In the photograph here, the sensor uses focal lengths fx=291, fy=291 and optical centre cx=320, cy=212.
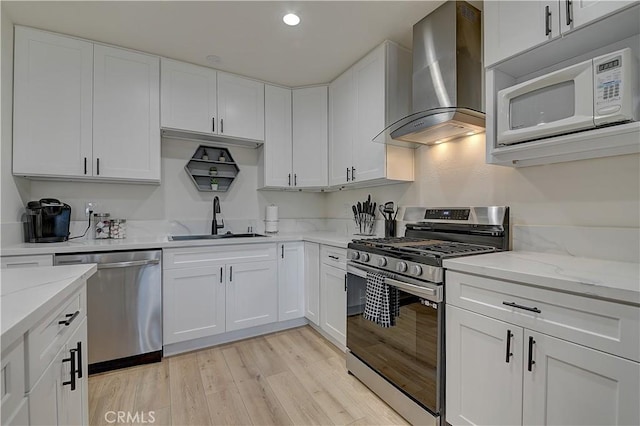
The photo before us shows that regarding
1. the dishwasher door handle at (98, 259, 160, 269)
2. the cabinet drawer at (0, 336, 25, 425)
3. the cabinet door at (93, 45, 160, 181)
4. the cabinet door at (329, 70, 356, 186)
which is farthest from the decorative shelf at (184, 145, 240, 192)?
the cabinet drawer at (0, 336, 25, 425)

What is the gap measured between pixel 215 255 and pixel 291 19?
1919 mm

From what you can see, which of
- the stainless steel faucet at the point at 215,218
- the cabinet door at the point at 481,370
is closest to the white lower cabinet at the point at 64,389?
the cabinet door at the point at 481,370

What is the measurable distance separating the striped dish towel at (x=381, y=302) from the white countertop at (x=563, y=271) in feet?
1.37

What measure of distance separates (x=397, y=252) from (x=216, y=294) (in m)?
1.64

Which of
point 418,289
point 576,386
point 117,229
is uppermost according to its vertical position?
point 117,229

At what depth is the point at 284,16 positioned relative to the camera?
2.04 m

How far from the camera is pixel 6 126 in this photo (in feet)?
6.86

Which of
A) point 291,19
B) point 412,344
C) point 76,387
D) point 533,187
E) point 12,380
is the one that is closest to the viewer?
point 12,380

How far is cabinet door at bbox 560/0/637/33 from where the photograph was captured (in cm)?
118

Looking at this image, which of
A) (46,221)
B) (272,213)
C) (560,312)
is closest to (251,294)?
(272,213)

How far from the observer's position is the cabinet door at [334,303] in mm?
2310

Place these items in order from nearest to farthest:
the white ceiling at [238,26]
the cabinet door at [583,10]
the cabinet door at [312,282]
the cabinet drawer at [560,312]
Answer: the cabinet drawer at [560,312]
the cabinet door at [583,10]
the white ceiling at [238,26]
the cabinet door at [312,282]

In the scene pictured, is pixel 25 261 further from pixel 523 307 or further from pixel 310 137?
pixel 523 307

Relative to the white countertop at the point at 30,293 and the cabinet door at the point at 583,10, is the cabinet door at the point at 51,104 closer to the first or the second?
the white countertop at the point at 30,293
